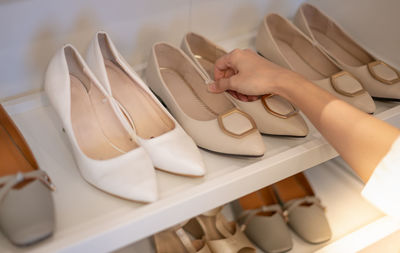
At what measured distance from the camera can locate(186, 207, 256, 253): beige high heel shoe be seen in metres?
0.88

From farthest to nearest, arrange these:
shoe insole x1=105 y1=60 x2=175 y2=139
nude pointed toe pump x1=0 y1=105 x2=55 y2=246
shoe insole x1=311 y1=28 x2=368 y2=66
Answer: shoe insole x1=311 y1=28 x2=368 y2=66, shoe insole x1=105 y1=60 x2=175 y2=139, nude pointed toe pump x1=0 y1=105 x2=55 y2=246

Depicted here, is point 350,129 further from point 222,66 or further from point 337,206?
point 337,206

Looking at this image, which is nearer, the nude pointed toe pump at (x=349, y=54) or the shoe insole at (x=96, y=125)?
the shoe insole at (x=96, y=125)

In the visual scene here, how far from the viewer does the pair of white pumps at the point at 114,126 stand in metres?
0.62

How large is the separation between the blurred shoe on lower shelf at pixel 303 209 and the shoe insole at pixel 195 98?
0.31m

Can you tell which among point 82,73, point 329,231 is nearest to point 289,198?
point 329,231

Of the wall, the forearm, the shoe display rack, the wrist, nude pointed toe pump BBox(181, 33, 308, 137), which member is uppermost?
the wall

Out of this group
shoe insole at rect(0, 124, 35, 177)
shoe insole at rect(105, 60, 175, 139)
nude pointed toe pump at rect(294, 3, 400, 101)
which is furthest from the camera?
nude pointed toe pump at rect(294, 3, 400, 101)

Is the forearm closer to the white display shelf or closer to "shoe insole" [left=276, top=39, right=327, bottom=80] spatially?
the white display shelf

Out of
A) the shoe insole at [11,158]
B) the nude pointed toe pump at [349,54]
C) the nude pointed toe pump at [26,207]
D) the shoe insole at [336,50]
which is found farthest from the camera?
the shoe insole at [336,50]

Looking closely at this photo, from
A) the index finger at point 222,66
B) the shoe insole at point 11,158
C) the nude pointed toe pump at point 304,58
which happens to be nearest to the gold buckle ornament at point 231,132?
the index finger at point 222,66

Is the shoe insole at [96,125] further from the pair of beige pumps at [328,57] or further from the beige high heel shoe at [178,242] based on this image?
the pair of beige pumps at [328,57]

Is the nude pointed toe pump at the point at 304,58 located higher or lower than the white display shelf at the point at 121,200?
higher

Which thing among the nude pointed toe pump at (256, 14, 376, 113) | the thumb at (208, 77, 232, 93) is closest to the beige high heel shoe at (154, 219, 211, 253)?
the thumb at (208, 77, 232, 93)
